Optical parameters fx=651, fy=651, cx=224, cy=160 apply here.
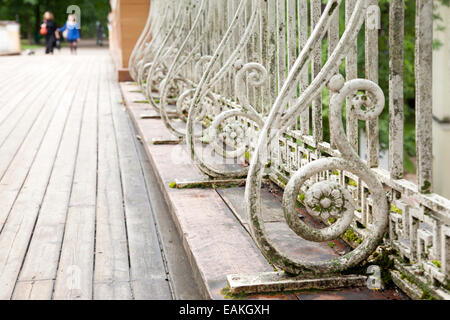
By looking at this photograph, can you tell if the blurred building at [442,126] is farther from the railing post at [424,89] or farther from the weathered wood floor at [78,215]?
the railing post at [424,89]

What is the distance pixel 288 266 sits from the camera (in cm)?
200

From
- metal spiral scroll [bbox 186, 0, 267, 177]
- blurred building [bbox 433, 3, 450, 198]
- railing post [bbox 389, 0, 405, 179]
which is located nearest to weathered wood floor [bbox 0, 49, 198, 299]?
metal spiral scroll [bbox 186, 0, 267, 177]

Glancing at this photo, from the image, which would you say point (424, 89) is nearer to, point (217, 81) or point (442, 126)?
point (217, 81)

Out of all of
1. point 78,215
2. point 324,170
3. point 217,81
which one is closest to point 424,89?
point 324,170

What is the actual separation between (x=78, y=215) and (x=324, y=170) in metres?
1.67

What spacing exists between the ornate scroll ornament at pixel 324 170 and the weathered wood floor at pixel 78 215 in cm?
46

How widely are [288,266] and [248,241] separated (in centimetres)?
50

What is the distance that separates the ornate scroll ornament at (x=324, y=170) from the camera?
1.92 m

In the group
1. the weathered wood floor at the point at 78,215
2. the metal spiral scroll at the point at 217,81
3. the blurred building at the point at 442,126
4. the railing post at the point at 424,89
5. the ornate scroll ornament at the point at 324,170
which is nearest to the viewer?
the railing post at the point at 424,89

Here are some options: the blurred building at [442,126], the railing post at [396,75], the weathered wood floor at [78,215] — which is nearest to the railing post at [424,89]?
the railing post at [396,75]

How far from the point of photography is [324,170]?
1.94 meters

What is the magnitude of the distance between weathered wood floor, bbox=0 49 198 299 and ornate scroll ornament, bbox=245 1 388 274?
462mm

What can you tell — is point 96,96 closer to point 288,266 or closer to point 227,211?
point 227,211
